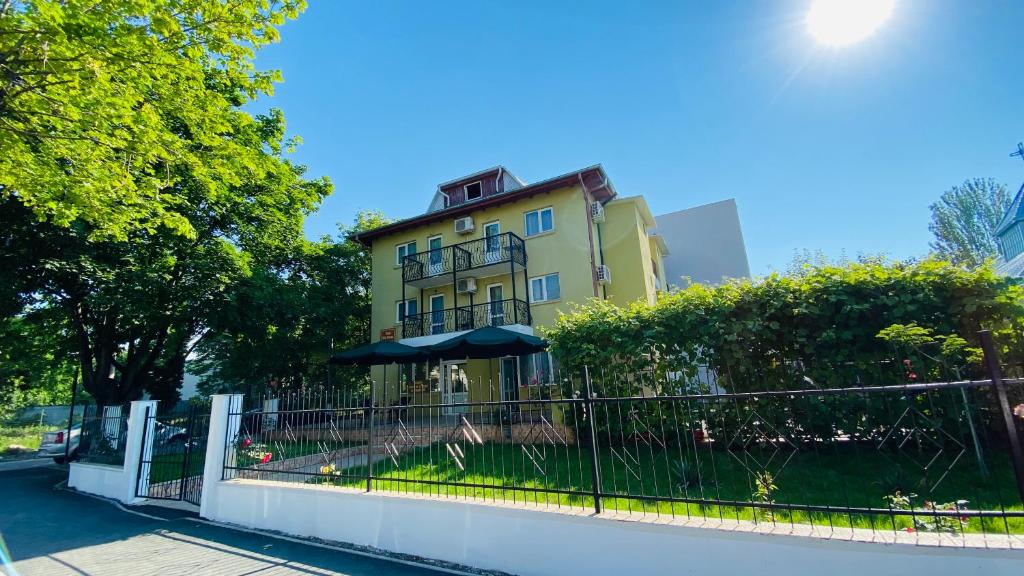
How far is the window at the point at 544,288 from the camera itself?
16094 millimetres

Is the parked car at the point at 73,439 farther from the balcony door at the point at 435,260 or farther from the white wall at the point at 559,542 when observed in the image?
the balcony door at the point at 435,260

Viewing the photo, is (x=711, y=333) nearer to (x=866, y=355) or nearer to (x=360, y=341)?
(x=866, y=355)

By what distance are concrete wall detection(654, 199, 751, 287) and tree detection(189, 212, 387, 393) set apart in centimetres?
1739

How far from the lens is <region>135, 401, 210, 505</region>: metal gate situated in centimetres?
764

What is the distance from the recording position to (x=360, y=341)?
24359 mm

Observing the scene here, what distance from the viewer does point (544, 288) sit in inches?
643

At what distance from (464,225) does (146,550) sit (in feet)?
45.7

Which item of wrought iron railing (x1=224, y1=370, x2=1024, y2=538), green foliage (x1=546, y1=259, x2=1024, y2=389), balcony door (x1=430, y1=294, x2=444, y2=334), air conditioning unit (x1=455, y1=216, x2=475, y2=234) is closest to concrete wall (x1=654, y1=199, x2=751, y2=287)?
air conditioning unit (x1=455, y1=216, x2=475, y2=234)

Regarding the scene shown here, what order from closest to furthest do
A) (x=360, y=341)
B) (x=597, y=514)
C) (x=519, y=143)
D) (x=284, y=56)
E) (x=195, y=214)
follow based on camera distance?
(x=597, y=514), (x=284, y=56), (x=519, y=143), (x=195, y=214), (x=360, y=341)

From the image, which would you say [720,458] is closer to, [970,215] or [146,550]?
[146,550]

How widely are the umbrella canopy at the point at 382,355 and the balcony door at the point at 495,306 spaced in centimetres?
315

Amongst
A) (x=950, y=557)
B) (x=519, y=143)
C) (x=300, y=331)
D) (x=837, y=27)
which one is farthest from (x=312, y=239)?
(x=950, y=557)

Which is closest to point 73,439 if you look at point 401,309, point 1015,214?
point 401,309

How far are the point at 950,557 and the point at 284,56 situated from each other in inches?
460
